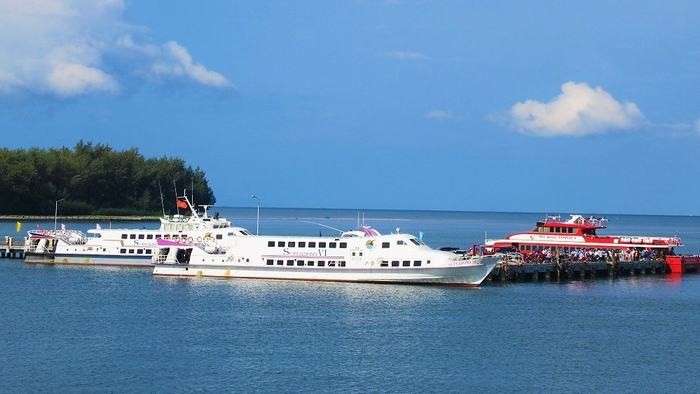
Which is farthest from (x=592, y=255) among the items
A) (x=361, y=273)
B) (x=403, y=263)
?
(x=361, y=273)

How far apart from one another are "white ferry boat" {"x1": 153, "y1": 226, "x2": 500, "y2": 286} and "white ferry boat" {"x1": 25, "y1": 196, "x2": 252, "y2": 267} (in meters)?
5.80

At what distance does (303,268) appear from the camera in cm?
7706

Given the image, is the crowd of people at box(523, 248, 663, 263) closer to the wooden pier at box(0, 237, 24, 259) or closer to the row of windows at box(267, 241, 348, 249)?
the row of windows at box(267, 241, 348, 249)

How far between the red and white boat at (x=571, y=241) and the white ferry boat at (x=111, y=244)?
30.1m

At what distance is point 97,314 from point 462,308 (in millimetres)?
22765

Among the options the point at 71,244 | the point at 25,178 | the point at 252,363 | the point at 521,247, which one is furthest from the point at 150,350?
the point at 25,178

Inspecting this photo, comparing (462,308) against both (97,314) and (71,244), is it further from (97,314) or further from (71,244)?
(71,244)

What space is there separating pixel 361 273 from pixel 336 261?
84.5 inches

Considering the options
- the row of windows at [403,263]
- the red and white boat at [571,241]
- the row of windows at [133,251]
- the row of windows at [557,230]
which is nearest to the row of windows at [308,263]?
the row of windows at [403,263]

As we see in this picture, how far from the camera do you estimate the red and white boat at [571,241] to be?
325 feet

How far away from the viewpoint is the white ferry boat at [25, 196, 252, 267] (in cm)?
8769

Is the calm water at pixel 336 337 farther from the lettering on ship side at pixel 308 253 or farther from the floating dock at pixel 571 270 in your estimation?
the floating dock at pixel 571 270

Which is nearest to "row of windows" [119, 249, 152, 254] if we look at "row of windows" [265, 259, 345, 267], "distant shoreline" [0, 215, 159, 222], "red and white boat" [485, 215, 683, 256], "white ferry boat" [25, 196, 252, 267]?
"white ferry boat" [25, 196, 252, 267]

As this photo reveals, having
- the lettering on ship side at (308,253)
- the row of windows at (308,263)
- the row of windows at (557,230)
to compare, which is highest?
the row of windows at (557,230)
